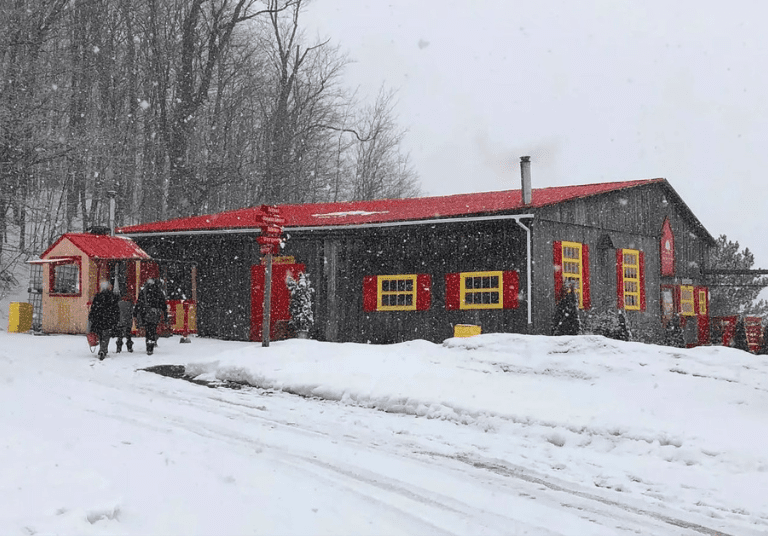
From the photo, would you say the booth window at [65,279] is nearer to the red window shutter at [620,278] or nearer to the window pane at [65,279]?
the window pane at [65,279]

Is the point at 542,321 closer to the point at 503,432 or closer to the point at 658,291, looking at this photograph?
the point at 658,291

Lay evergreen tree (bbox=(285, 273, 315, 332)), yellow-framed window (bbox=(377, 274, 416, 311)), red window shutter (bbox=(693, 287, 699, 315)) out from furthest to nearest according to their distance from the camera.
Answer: red window shutter (bbox=(693, 287, 699, 315)) → evergreen tree (bbox=(285, 273, 315, 332)) → yellow-framed window (bbox=(377, 274, 416, 311))

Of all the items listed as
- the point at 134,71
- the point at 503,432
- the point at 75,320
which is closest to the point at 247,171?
the point at 134,71

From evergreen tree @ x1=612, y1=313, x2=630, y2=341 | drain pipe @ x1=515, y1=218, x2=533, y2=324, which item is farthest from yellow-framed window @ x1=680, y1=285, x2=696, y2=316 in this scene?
drain pipe @ x1=515, y1=218, x2=533, y2=324

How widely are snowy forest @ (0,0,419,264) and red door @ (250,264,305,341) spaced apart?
753cm

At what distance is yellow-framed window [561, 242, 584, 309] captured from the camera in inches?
701

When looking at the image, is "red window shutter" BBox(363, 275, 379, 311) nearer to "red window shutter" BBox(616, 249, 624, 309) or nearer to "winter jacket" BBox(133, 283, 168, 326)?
"winter jacket" BBox(133, 283, 168, 326)

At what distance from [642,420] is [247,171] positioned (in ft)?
93.3

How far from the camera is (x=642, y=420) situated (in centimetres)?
809

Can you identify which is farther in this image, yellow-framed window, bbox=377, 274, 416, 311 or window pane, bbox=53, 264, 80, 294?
window pane, bbox=53, 264, 80, 294

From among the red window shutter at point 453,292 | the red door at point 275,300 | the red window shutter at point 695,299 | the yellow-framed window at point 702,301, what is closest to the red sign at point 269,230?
the red door at point 275,300

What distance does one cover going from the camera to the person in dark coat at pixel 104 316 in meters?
14.4

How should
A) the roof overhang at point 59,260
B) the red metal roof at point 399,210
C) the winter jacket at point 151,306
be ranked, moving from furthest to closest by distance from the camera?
the roof overhang at point 59,260
the red metal roof at point 399,210
the winter jacket at point 151,306

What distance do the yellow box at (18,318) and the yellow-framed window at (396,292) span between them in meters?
10.9
